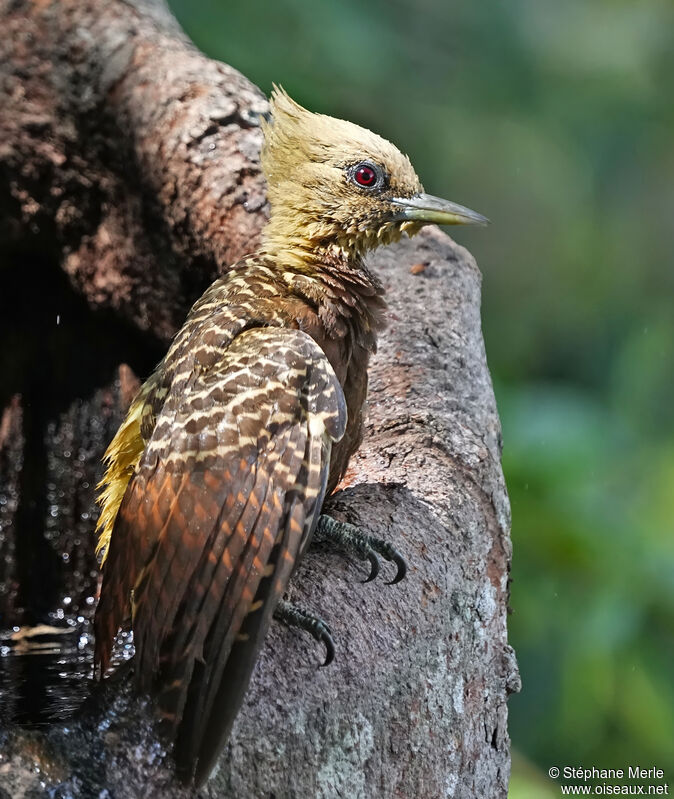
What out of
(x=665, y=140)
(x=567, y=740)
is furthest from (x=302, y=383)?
(x=665, y=140)

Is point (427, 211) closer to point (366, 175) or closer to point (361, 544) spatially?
point (366, 175)

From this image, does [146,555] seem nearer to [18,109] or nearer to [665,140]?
[18,109]

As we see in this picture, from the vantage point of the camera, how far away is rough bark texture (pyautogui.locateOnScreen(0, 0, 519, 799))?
2.33 metres

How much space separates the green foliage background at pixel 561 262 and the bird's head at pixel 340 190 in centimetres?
220

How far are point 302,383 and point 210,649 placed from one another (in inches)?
27.9

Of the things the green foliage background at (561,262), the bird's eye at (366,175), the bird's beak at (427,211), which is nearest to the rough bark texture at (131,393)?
the bird's beak at (427,211)

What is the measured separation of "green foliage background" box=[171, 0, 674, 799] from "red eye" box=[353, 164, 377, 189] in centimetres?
231

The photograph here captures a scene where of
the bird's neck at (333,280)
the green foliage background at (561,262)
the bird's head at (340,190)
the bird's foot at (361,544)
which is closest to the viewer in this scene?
the bird's foot at (361,544)

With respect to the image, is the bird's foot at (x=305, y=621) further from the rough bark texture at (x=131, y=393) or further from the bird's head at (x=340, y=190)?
the bird's head at (x=340, y=190)

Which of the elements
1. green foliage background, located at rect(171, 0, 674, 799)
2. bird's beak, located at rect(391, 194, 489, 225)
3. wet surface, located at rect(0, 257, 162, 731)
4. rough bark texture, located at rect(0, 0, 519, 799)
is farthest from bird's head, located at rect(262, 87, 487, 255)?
green foliage background, located at rect(171, 0, 674, 799)

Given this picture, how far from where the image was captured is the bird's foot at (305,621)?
8.05ft

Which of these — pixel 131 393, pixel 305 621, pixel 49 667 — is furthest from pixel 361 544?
pixel 131 393

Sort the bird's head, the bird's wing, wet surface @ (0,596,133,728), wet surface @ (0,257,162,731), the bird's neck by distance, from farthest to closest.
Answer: wet surface @ (0,257,162,731) → the bird's head → the bird's neck → wet surface @ (0,596,133,728) → the bird's wing

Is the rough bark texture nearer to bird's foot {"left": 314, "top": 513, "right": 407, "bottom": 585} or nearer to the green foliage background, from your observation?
bird's foot {"left": 314, "top": 513, "right": 407, "bottom": 585}
